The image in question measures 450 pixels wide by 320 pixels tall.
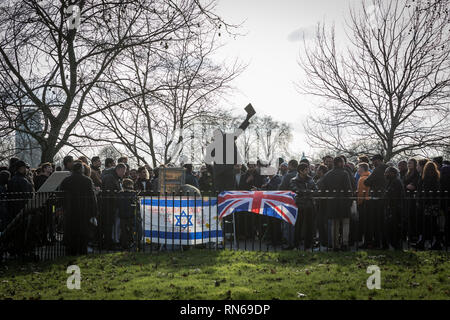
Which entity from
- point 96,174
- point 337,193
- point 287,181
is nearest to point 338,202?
point 337,193

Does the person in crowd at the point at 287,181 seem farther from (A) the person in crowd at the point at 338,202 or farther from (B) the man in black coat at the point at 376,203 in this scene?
(B) the man in black coat at the point at 376,203

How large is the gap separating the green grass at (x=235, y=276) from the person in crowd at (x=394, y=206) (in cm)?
67

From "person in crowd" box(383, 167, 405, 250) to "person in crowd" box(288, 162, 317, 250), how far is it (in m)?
1.58

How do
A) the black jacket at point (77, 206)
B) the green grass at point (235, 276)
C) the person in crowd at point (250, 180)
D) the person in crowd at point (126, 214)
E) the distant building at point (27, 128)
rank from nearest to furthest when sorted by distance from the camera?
1. the green grass at point (235, 276)
2. the black jacket at point (77, 206)
3. the person in crowd at point (126, 214)
4. the person in crowd at point (250, 180)
5. the distant building at point (27, 128)

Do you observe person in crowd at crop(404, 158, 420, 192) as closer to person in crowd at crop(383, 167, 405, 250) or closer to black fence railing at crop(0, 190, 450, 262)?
black fence railing at crop(0, 190, 450, 262)

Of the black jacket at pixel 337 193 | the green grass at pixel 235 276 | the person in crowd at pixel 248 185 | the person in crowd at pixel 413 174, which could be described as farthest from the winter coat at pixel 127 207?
the person in crowd at pixel 413 174

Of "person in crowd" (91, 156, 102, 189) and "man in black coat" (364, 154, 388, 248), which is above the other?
"person in crowd" (91, 156, 102, 189)

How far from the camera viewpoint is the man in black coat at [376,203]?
9.97m

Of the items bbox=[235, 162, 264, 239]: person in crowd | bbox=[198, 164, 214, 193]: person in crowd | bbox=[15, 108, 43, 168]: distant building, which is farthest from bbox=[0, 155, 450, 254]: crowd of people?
bbox=[198, 164, 214, 193]: person in crowd

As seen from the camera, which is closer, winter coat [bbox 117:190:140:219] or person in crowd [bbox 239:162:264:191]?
winter coat [bbox 117:190:140:219]

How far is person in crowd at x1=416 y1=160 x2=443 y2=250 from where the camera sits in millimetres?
9883
